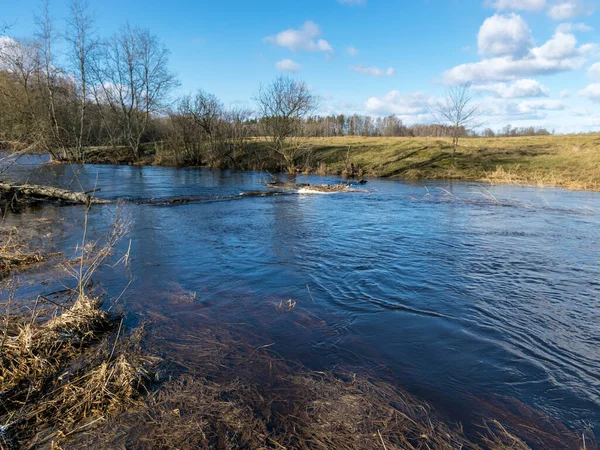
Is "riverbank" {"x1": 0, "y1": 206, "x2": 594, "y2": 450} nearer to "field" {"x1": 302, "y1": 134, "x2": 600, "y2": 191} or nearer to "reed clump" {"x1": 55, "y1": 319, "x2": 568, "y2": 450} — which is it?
"reed clump" {"x1": 55, "y1": 319, "x2": 568, "y2": 450}

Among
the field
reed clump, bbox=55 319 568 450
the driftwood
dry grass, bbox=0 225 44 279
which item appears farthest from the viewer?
the field

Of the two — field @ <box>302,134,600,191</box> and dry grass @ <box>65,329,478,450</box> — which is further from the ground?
field @ <box>302,134,600,191</box>

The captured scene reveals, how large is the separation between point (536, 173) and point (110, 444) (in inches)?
1585

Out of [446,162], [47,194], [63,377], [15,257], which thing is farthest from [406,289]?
[446,162]

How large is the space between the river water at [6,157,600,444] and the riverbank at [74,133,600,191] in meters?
18.5

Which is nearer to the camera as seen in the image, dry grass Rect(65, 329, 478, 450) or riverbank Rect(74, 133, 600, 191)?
dry grass Rect(65, 329, 478, 450)

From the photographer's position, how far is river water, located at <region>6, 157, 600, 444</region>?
510 cm

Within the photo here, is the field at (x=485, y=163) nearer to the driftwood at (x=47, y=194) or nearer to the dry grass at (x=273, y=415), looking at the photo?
the driftwood at (x=47, y=194)

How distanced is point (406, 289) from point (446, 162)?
118 ft

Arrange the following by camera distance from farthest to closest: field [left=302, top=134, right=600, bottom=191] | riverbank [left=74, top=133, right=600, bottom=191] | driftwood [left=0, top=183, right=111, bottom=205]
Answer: riverbank [left=74, top=133, right=600, bottom=191] → field [left=302, top=134, right=600, bottom=191] → driftwood [left=0, top=183, right=111, bottom=205]

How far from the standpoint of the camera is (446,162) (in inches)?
1580

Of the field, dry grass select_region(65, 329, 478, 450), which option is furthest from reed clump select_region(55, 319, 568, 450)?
the field

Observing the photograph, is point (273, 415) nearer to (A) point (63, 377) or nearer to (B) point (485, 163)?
(A) point (63, 377)

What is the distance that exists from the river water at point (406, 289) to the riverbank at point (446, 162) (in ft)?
60.6
